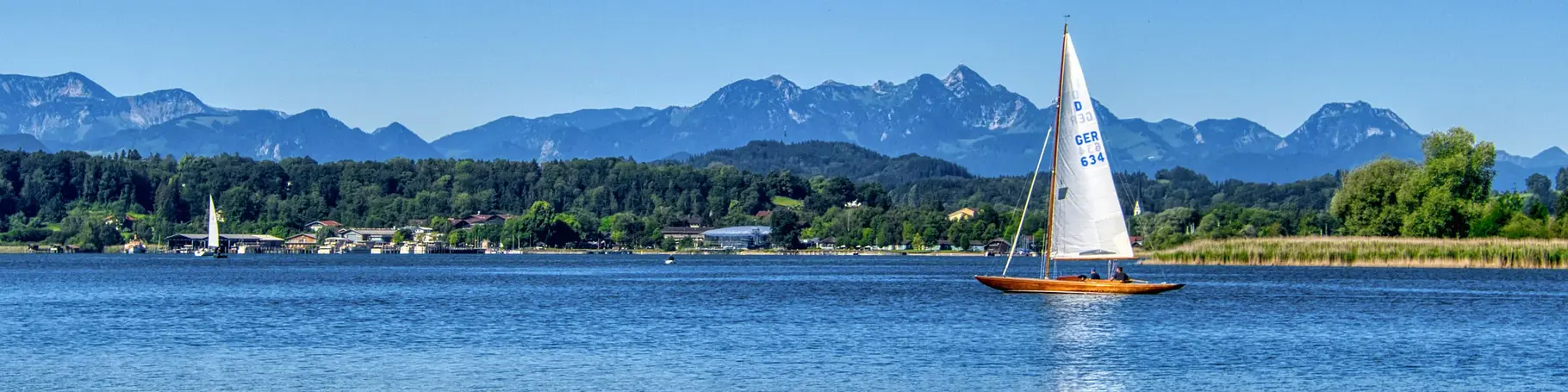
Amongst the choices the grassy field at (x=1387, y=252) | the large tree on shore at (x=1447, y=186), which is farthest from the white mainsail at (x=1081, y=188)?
the large tree on shore at (x=1447, y=186)

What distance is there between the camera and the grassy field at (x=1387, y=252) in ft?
316

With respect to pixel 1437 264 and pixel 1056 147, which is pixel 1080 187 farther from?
pixel 1437 264

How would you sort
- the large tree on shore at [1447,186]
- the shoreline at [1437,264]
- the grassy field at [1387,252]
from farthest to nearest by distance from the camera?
the large tree on shore at [1447,186]
the grassy field at [1387,252]
the shoreline at [1437,264]

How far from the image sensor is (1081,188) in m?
59.5

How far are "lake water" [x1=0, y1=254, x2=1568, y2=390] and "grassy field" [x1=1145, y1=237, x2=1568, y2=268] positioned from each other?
18.0 m

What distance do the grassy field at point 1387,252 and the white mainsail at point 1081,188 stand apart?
1678 inches

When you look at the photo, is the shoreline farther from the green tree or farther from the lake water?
the lake water

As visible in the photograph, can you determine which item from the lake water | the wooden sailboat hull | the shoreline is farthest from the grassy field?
the wooden sailboat hull

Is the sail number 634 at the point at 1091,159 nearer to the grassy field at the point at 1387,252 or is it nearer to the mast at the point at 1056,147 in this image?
the mast at the point at 1056,147

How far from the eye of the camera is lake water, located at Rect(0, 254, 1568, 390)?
117ft

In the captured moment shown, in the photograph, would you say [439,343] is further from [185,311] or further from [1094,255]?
[1094,255]

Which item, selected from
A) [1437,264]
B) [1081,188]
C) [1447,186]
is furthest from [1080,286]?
[1447,186]

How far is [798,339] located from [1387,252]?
62812mm

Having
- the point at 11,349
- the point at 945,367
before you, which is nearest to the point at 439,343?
the point at 11,349
